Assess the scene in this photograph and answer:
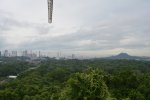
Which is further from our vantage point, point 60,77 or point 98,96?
point 60,77

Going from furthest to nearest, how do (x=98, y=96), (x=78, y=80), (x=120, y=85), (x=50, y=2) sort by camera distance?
(x=120, y=85) → (x=78, y=80) → (x=98, y=96) → (x=50, y=2)

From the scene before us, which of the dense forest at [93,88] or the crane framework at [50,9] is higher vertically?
the crane framework at [50,9]

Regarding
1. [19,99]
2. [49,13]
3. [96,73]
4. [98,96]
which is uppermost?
[49,13]

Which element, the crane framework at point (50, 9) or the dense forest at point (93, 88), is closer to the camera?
the crane framework at point (50, 9)

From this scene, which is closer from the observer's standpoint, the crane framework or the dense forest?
the crane framework

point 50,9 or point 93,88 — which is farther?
point 93,88

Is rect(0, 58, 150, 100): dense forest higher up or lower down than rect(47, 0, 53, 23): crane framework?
lower down

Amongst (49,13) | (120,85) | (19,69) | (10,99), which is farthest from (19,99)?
(19,69)

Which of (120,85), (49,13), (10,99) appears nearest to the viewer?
(49,13)

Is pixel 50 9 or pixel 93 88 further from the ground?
pixel 50 9

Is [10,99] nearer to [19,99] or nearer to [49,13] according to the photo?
[19,99]

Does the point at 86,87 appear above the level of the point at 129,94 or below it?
above
